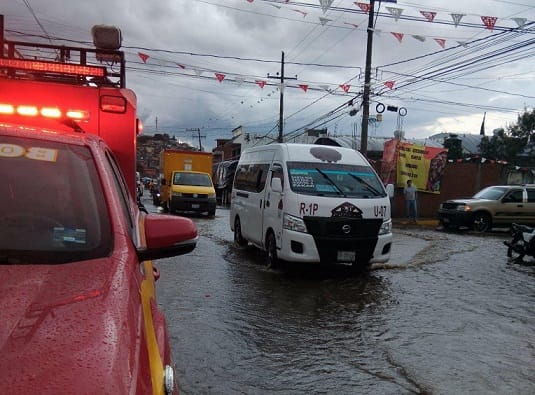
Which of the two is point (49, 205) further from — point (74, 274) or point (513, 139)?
point (513, 139)

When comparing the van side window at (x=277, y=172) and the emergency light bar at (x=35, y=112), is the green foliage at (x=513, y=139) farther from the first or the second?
the emergency light bar at (x=35, y=112)

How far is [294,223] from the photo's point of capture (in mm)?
7977

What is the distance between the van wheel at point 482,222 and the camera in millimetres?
17047

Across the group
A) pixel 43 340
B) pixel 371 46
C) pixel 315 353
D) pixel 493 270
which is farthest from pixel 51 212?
pixel 371 46

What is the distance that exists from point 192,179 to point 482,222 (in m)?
11.1

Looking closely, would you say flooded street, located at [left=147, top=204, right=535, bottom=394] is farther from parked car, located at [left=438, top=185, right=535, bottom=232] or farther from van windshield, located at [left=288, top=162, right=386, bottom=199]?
parked car, located at [left=438, top=185, right=535, bottom=232]

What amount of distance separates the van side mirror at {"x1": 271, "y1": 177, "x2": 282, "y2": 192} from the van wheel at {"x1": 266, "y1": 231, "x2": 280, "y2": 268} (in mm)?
773

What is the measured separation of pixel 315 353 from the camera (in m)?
4.90

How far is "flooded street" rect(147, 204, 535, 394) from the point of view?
14.1 ft

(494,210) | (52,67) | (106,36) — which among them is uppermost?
(106,36)

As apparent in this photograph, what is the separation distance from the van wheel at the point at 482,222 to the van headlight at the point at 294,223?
36.4 feet

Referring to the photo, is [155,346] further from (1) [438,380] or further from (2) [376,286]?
(2) [376,286]

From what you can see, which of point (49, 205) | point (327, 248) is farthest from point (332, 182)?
point (49, 205)

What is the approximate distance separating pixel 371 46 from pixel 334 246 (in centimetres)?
1378
